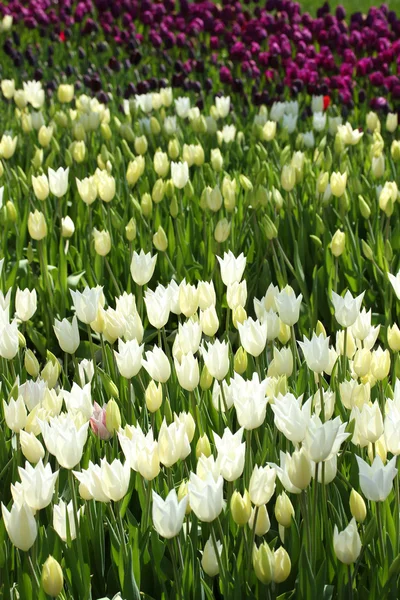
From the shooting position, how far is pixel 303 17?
299 inches

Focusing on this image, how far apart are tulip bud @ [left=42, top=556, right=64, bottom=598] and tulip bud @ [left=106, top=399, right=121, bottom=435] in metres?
0.50

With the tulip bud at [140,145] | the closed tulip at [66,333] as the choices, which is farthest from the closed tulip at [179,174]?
the closed tulip at [66,333]

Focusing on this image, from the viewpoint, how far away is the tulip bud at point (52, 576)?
153cm

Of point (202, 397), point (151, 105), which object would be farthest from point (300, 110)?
point (202, 397)

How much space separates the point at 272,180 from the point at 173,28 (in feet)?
15.9

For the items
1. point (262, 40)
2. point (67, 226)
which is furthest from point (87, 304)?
point (262, 40)

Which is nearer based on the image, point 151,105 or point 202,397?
point 202,397

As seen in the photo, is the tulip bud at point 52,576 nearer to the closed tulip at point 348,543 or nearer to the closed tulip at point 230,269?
the closed tulip at point 348,543

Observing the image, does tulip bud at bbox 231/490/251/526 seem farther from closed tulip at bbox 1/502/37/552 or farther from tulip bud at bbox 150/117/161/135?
tulip bud at bbox 150/117/161/135

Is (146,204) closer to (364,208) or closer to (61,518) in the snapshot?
(364,208)

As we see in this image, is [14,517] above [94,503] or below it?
below

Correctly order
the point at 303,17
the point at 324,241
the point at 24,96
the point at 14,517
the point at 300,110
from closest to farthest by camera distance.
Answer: the point at 14,517
the point at 324,241
the point at 24,96
the point at 300,110
the point at 303,17

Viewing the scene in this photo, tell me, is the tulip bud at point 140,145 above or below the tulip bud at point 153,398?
above

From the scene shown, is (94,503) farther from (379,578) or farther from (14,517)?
(379,578)
